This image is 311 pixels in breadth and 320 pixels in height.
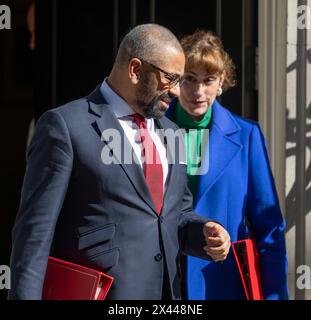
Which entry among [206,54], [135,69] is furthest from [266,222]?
[135,69]

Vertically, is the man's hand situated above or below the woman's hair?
below

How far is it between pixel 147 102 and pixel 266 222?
40.4 inches

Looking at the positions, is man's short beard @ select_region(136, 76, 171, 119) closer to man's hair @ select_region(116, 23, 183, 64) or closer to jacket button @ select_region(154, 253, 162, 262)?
man's hair @ select_region(116, 23, 183, 64)

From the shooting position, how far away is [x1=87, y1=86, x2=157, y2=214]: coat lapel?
3.48 metres

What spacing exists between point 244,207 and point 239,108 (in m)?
0.80

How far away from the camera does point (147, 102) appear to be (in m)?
3.58

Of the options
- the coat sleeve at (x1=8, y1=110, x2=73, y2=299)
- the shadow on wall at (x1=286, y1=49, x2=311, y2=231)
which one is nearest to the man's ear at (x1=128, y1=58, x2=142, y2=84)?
the coat sleeve at (x1=8, y1=110, x2=73, y2=299)

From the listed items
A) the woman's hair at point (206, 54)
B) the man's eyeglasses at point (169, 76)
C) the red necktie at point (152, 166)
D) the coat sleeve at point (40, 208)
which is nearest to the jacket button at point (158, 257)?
the red necktie at point (152, 166)

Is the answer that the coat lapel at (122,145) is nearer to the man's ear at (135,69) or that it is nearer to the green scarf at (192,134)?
the man's ear at (135,69)

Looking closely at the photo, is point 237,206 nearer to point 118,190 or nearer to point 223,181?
point 223,181

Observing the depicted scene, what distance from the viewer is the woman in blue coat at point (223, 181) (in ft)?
14.0

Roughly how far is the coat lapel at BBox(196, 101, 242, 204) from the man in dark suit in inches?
24.0

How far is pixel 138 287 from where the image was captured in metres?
3.56
